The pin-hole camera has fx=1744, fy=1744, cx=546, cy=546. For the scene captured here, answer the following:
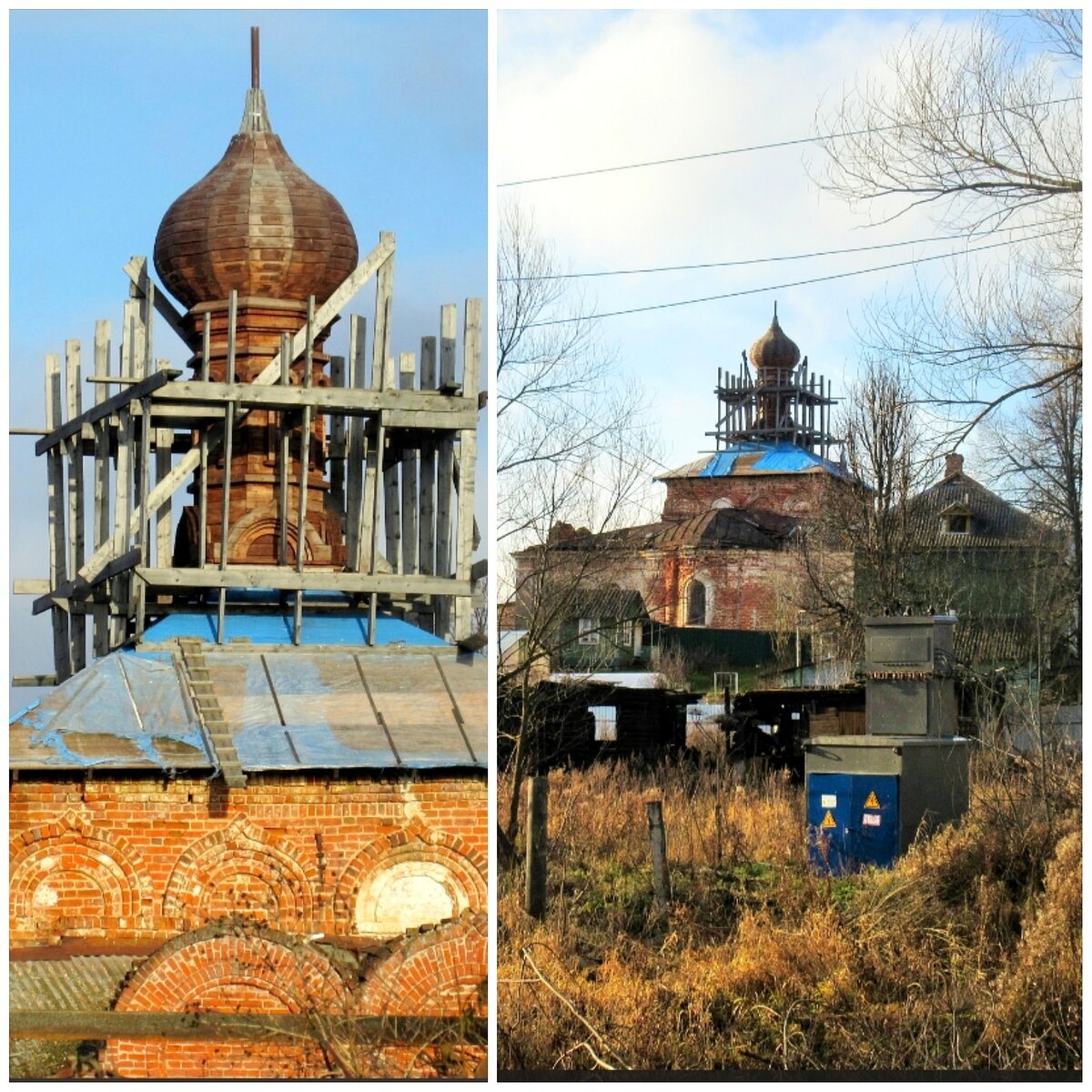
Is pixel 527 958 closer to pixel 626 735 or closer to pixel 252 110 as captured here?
pixel 252 110

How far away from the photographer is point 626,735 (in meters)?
17.8

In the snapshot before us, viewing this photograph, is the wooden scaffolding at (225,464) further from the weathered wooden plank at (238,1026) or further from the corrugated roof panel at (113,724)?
the weathered wooden plank at (238,1026)

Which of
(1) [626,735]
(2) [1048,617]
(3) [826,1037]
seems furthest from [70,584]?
(1) [626,735]

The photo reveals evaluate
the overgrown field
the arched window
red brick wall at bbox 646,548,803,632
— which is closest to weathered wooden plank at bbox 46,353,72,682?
the overgrown field

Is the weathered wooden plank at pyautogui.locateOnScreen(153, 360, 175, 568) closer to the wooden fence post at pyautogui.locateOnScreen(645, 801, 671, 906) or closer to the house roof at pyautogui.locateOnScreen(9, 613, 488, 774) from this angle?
the house roof at pyautogui.locateOnScreen(9, 613, 488, 774)

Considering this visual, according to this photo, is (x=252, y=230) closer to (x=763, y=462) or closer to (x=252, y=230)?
(x=252, y=230)

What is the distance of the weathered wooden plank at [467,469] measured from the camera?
31.9 feet

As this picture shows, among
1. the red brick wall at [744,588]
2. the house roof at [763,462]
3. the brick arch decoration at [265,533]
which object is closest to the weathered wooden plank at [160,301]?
the brick arch decoration at [265,533]

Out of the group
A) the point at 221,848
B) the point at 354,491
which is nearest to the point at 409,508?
the point at 354,491

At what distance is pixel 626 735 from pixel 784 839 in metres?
5.54

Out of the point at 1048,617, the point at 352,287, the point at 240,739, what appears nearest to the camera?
the point at 240,739

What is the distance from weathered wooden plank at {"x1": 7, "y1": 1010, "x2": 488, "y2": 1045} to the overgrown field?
35 centimetres

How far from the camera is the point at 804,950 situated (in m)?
9.16

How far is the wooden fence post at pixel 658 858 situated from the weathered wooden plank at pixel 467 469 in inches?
71.1
